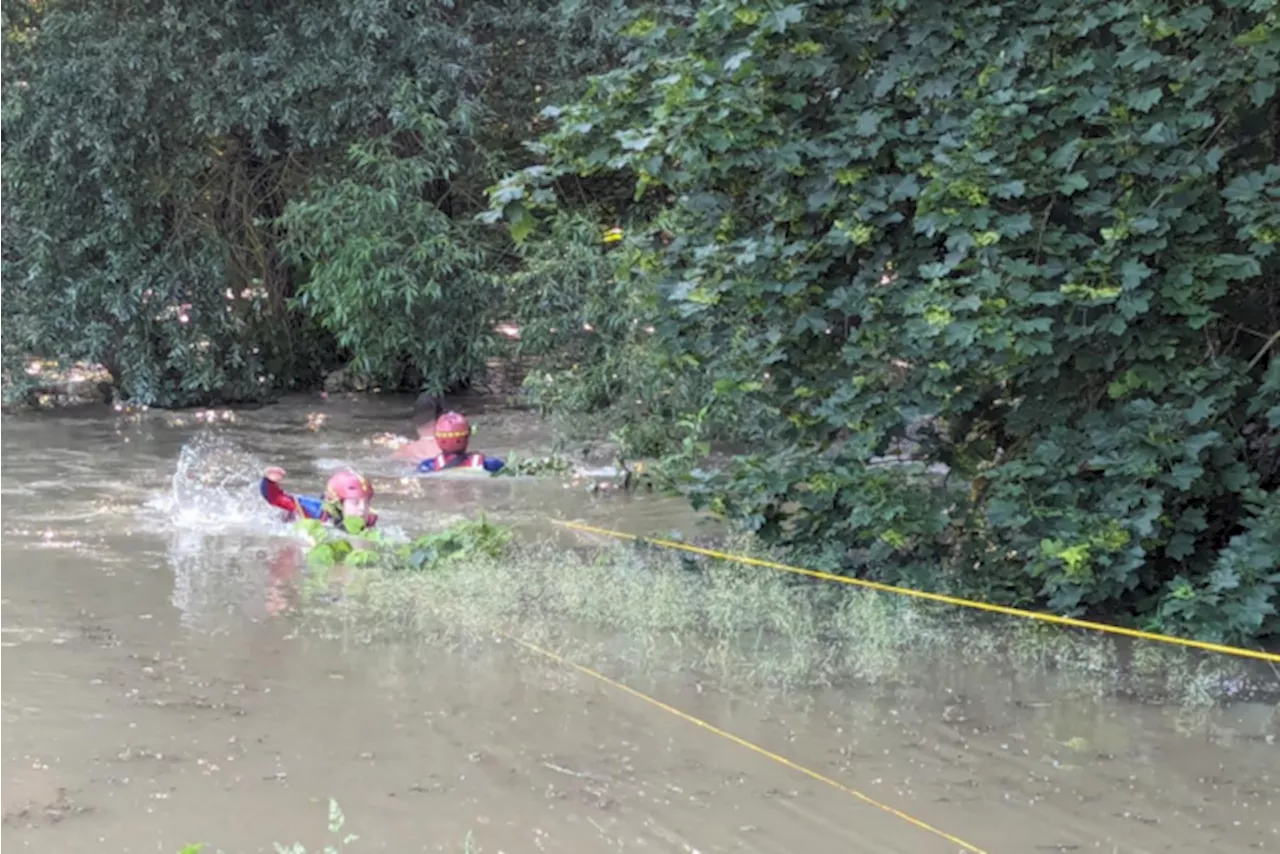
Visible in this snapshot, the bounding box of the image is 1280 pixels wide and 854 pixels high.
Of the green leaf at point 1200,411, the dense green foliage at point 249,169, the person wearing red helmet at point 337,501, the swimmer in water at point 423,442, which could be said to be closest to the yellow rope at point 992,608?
the green leaf at point 1200,411

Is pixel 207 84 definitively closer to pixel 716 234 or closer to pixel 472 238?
pixel 472 238

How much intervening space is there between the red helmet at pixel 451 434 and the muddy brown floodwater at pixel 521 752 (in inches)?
169

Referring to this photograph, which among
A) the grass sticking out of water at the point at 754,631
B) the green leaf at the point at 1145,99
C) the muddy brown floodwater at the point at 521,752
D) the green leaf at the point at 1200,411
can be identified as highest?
the green leaf at the point at 1145,99

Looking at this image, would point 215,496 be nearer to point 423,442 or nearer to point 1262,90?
point 423,442

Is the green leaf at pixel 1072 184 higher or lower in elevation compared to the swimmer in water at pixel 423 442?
higher

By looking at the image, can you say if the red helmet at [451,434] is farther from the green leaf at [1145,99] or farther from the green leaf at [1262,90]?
the green leaf at [1262,90]

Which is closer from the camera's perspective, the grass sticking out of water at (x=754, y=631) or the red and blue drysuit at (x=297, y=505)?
the grass sticking out of water at (x=754, y=631)

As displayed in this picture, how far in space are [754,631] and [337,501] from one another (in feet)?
11.0

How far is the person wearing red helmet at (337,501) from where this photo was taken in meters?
9.09

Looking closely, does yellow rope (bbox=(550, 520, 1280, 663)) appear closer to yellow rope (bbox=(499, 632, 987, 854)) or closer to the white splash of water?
yellow rope (bbox=(499, 632, 987, 854))

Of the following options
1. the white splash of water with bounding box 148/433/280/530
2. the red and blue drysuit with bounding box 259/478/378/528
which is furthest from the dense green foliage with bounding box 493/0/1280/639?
the white splash of water with bounding box 148/433/280/530

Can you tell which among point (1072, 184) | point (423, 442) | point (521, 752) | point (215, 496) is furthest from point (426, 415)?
point (521, 752)

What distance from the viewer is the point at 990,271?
21.1 feet

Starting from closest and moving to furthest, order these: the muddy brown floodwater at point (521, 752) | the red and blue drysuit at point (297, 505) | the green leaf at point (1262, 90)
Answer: the muddy brown floodwater at point (521, 752)
the green leaf at point (1262, 90)
the red and blue drysuit at point (297, 505)
